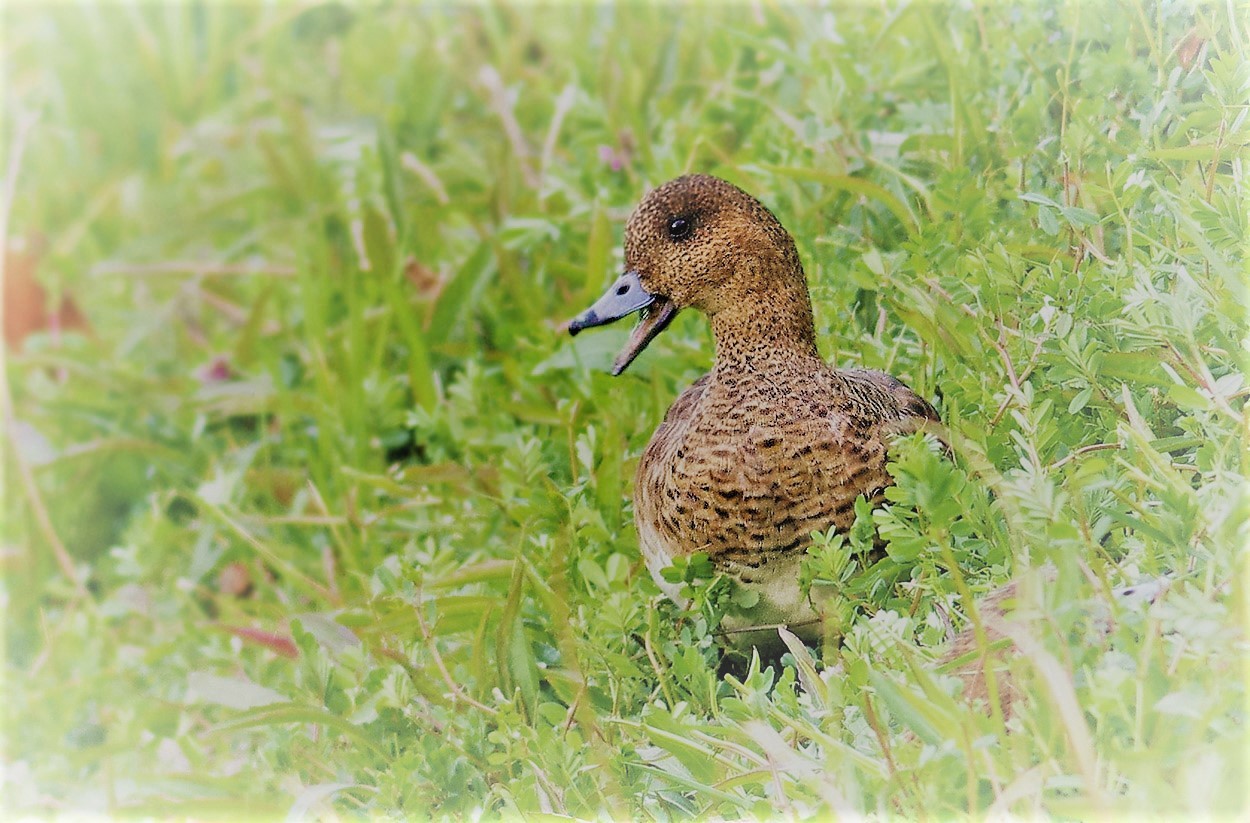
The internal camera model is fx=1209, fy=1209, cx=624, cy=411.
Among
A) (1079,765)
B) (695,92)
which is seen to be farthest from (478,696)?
(695,92)

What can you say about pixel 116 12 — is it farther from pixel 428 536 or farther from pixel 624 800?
pixel 624 800

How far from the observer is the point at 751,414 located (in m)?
0.94

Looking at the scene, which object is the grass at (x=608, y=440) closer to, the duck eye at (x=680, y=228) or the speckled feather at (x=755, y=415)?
the speckled feather at (x=755, y=415)

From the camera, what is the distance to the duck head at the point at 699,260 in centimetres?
96

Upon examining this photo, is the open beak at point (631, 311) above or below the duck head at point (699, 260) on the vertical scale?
below

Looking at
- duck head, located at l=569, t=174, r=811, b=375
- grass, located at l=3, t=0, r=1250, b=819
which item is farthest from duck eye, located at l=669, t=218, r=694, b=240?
grass, located at l=3, t=0, r=1250, b=819

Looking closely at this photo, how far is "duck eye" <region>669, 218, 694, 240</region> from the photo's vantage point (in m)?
0.97

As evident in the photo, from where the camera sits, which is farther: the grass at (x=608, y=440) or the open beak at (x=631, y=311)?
the open beak at (x=631, y=311)

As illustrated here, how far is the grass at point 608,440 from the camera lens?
86cm

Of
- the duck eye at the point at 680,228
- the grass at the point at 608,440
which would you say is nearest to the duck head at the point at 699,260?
the duck eye at the point at 680,228

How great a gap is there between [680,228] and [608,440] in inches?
10.6

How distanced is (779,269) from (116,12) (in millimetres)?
1846

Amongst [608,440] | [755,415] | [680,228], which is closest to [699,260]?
[680,228]

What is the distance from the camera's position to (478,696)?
1058 mm
